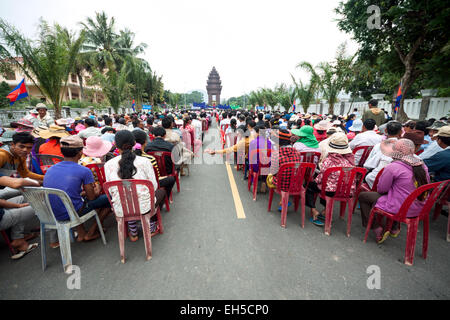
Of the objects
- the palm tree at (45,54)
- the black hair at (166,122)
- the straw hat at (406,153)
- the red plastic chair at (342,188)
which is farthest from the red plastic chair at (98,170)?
the palm tree at (45,54)

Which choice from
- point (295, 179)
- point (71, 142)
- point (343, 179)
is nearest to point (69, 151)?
point (71, 142)

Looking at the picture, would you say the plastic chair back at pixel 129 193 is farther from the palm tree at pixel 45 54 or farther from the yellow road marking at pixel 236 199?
the palm tree at pixel 45 54

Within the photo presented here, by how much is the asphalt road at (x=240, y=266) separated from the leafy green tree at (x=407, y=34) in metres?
9.27

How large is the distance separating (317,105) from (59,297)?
23.5m

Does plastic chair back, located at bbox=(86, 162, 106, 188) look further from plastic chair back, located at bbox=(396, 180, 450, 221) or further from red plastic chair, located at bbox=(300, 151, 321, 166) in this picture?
plastic chair back, located at bbox=(396, 180, 450, 221)

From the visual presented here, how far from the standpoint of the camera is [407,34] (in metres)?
9.52

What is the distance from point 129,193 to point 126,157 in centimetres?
42

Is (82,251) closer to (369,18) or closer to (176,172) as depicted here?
(176,172)

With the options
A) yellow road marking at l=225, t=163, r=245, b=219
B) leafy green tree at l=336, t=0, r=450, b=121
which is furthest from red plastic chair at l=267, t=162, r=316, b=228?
leafy green tree at l=336, t=0, r=450, b=121

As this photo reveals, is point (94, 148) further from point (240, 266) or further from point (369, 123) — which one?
point (369, 123)

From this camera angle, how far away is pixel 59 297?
2.01 m

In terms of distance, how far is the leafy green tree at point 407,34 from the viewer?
26.7 ft
